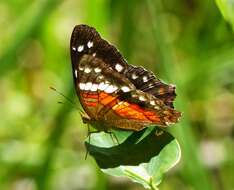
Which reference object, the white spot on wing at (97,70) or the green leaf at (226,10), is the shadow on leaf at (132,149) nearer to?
the white spot on wing at (97,70)

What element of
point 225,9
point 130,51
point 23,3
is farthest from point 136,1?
point 225,9

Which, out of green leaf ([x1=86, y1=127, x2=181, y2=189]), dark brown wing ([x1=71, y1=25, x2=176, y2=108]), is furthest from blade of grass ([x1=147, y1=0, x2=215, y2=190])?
green leaf ([x1=86, y1=127, x2=181, y2=189])

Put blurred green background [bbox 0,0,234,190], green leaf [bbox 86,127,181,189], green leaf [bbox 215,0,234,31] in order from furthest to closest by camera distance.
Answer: blurred green background [bbox 0,0,234,190], green leaf [bbox 215,0,234,31], green leaf [bbox 86,127,181,189]

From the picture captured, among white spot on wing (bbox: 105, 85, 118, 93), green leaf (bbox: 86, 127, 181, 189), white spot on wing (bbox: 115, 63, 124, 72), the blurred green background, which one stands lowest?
the blurred green background

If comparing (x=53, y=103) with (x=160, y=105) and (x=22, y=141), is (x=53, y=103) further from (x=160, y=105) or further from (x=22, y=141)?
(x=160, y=105)

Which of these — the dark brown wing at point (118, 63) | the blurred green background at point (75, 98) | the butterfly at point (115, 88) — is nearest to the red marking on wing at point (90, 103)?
the butterfly at point (115, 88)

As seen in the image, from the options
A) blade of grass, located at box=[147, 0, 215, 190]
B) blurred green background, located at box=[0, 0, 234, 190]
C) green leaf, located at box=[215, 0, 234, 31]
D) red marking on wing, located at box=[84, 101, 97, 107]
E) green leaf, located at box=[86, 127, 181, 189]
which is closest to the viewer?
green leaf, located at box=[86, 127, 181, 189]

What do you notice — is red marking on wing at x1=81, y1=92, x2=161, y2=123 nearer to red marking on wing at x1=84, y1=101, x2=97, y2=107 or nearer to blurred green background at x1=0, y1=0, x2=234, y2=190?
red marking on wing at x1=84, y1=101, x2=97, y2=107
